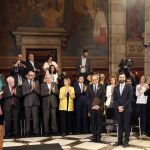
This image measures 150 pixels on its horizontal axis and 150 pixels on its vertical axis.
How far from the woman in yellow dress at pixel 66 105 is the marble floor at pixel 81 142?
0.44 m

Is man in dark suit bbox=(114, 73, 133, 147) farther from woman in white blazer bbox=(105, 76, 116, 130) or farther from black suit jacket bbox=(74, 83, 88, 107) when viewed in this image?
black suit jacket bbox=(74, 83, 88, 107)

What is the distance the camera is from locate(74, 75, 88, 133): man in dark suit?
432 inches

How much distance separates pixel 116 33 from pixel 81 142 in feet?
29.5

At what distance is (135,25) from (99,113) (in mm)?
9349

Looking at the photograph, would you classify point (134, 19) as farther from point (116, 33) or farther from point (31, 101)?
point (31, 101)

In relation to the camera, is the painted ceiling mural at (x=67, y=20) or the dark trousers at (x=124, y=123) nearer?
the dark trousers at (x=124, y=123)

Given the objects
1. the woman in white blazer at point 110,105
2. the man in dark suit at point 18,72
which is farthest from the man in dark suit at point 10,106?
the woman in white blazer at point 110,105

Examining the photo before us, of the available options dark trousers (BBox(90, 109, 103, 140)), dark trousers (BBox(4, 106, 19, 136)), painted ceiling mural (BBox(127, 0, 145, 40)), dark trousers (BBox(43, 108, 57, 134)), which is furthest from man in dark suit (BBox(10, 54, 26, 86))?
painted ceiling mural (BBox(127, 0, 145, 40))

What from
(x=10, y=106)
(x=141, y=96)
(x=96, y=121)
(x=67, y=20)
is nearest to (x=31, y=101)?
(x=10, y=106)

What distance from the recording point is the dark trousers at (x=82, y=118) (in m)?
11.0

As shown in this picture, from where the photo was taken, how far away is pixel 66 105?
1079 cm

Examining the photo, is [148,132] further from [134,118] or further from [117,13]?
[117,13]

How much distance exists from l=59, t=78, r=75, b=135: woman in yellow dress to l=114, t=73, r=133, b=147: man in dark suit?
75.8 inches

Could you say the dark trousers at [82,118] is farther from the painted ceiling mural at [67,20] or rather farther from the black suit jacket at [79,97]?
the painted ceiling mural at [67,20]
